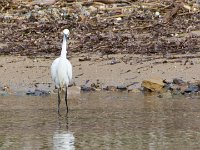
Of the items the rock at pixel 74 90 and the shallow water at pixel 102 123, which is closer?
the shallow water at pixel 102 123

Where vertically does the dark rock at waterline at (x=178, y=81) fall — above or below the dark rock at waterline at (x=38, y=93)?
above

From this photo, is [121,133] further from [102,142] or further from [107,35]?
[107,35]

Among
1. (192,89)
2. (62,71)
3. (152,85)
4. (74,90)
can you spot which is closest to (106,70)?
(74,90)

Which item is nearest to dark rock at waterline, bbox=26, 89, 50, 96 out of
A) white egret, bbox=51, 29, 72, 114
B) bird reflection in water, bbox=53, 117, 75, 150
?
white egret, bbox=51, 29, 72, 114

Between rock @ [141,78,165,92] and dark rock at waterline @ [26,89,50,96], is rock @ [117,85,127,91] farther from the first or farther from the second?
dark rock at waterline @ [26,89,50,96]

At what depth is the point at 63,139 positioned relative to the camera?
28.8 feet

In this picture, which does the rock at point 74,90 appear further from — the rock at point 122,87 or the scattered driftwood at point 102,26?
the scattered driftwood at point 102,26

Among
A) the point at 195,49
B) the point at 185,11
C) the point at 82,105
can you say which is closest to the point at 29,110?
the point at 82,105

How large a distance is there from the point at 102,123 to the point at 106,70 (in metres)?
4.63

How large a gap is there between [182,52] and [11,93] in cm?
340

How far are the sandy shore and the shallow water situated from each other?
1.09m

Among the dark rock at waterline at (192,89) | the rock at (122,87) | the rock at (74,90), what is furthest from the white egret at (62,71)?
the dark rock at waterline at (192,89)

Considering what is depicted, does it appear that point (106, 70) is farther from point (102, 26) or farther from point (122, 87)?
point (102, 26)

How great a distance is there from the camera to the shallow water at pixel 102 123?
848cm
